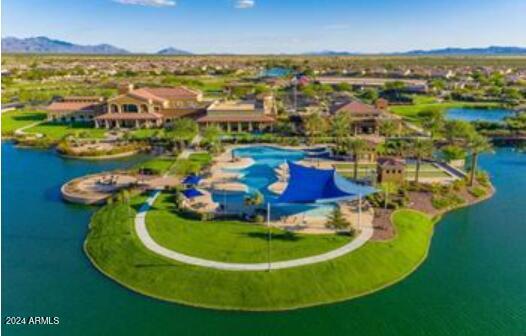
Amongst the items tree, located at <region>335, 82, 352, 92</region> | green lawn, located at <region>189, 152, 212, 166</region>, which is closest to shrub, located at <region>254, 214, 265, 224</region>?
green lawn, located at <region>189, 152, 212, 166</region>

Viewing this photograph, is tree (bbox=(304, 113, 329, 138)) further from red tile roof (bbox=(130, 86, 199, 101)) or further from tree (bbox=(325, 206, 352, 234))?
tree (bbox=(325, 206, 352, 234))

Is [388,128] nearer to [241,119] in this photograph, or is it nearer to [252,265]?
[241,119]

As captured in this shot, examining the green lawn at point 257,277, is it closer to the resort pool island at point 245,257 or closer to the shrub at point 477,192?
the resort pool island at point 245,257

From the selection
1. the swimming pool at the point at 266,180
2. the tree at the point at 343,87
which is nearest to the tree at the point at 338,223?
the swimming pool at the point at 266,180

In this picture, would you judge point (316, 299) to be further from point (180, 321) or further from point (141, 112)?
point (141, 112)

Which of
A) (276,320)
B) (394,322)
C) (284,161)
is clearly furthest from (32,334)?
(284,161)

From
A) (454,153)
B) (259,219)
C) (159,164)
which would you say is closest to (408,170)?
(454,153)
